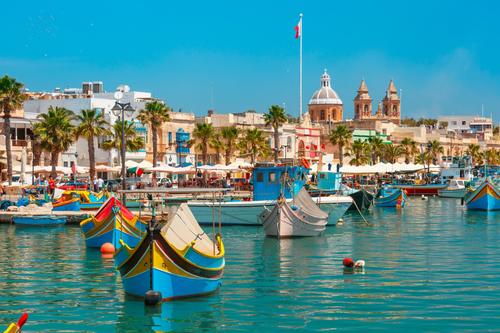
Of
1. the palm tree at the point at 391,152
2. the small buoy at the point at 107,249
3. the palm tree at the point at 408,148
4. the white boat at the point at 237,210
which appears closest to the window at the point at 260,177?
the white boat at the point at 237,210

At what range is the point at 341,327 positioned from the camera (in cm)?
2134

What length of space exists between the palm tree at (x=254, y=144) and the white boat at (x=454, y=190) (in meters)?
19.0

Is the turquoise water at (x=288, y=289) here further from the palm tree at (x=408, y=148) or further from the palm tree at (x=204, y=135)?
the palm tree at (x=408, y=148)

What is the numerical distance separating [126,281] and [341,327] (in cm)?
636

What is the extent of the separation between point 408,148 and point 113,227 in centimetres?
10113

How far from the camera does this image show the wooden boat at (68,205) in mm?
52500

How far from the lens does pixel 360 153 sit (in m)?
115

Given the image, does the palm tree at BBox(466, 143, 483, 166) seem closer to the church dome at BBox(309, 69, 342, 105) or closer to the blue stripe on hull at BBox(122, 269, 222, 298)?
the church dome at BBox(309, 69, 342, 105)

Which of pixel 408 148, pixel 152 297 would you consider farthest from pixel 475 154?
pixel 152 297

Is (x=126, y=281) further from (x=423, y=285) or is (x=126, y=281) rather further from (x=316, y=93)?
(x=316, y=93)

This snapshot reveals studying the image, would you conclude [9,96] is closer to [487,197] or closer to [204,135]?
[204,135]

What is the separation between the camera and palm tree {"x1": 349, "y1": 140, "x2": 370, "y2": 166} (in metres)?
112

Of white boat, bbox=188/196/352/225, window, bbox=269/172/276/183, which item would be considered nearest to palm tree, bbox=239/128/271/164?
window, bbox=269/172/276/183

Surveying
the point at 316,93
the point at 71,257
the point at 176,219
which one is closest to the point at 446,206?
the point at 71,257
